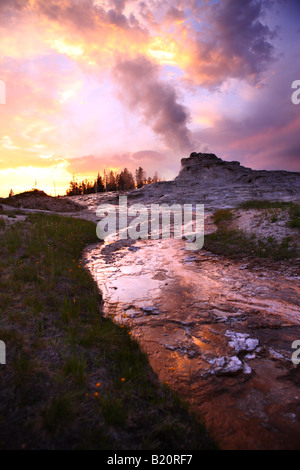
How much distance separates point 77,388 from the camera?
2.88 metres

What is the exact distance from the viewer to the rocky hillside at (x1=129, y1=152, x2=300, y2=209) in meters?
35.4

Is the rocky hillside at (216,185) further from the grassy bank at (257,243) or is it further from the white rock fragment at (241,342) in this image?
the white rock fragment at (241,342)

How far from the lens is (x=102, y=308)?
6.02 meters

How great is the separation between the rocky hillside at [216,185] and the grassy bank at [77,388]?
97.0 feet

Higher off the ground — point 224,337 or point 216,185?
point 216,185

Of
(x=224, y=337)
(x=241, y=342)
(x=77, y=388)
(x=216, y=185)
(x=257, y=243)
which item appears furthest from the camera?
(x=216, y=185)

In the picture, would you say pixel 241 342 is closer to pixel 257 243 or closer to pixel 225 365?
pixel 225 365

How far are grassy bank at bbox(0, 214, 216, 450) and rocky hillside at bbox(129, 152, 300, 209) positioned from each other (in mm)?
29567

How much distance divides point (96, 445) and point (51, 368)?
1256 millimetres

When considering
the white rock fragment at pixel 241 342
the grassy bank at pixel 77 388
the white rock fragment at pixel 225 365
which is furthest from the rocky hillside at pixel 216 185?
the grassy bank at pixel 77 388

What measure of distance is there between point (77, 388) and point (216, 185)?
48.2 meters

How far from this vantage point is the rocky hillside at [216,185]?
35.4m

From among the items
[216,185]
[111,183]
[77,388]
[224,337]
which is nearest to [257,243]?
[224,337]
